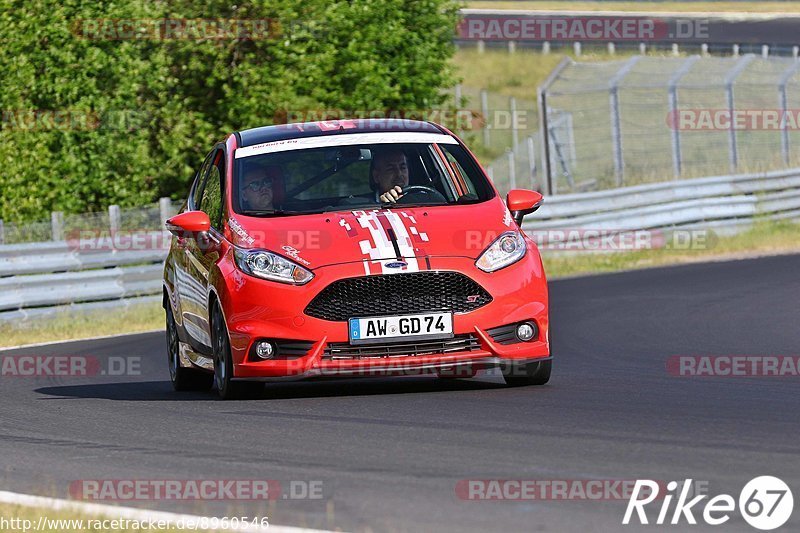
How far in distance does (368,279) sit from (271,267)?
22.7 inches

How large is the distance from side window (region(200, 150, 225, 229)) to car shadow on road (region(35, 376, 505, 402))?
43.8 inches

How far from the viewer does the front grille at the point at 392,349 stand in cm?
939

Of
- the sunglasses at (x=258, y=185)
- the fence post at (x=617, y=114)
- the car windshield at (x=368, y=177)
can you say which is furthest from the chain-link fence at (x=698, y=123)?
the sunglasses at (x=258, y=185)

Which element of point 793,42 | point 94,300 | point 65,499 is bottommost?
point 793,42

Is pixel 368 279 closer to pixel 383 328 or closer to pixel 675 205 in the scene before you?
pixel 383 328

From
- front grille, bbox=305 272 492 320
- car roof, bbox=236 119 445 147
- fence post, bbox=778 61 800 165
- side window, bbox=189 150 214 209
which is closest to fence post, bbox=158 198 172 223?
side window, bbox=189 150 214 209

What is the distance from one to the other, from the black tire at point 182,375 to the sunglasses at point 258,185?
139 centimetres

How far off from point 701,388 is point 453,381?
169 centimetres

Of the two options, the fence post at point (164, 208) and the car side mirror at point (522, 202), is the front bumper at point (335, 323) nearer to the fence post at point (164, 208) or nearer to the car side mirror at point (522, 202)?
the car side mirror at point (522, 202)

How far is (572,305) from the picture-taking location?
16766mm

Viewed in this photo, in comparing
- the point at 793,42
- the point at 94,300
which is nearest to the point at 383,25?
the point at 94,300

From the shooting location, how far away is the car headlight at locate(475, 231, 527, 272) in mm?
9539

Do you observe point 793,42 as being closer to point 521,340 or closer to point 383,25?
point 383,25

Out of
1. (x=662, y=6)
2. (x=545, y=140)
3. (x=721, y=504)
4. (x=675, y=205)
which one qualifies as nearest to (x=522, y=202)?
(x=721, y=504)
